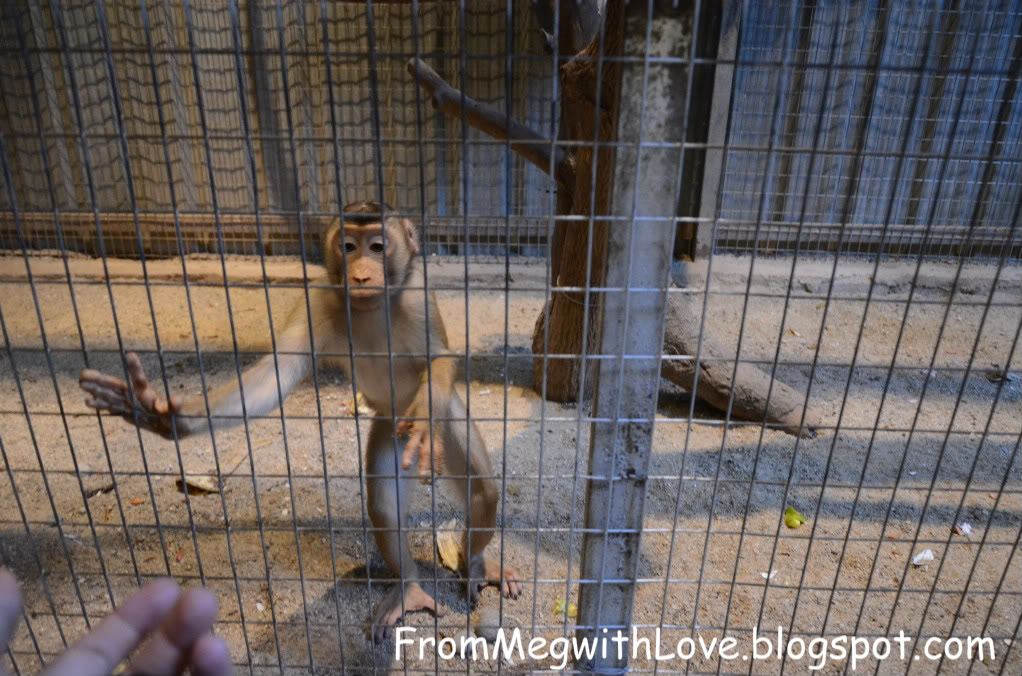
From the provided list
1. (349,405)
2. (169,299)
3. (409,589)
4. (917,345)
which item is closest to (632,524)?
(409,589)

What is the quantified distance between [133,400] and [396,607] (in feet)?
4.85

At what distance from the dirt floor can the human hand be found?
0.53m

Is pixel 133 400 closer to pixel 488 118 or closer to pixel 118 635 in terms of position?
pixel 118 635

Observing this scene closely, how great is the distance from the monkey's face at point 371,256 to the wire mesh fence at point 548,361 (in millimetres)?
32

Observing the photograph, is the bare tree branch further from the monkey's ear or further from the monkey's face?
the monkey's face

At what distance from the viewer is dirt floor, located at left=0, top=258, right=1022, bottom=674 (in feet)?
7.93

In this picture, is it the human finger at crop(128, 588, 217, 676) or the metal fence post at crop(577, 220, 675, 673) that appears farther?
the metal fence post at crop(577, 220, 675, 673)

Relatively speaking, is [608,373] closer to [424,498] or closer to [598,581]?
[598,581]

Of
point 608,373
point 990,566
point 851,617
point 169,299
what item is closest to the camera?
point 608,373

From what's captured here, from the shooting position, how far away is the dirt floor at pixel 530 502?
2.42 metres

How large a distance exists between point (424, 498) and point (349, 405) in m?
1.20

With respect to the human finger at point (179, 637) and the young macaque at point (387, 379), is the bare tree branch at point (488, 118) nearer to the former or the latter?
the young macaque at point (387, 379)

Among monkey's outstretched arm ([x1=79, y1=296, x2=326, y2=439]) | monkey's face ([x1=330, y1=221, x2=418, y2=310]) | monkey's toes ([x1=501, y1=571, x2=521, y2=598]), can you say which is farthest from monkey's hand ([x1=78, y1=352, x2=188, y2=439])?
monkey's toes ([x1=501, y1=571, x2=521, y2=598])

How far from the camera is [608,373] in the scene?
81.1 inches
